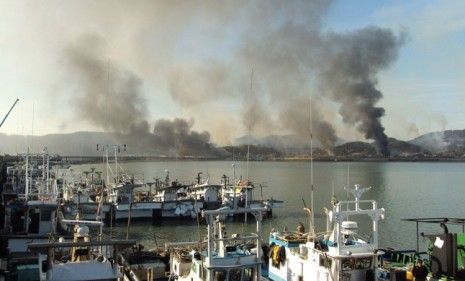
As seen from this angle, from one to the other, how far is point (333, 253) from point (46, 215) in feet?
54.7

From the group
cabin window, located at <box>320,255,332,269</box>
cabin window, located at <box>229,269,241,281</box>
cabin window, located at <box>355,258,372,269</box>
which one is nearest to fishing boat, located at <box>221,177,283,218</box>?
cabin window, located at <box>320,255,332,269</box>

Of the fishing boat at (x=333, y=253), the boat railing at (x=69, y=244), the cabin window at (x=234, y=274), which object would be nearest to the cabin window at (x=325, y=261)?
the fishing boat at (x=333, y=253)

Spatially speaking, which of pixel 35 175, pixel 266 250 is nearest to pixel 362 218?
pixel 266 250

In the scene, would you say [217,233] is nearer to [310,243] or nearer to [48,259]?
[310,243]

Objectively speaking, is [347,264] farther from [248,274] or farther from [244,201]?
[244,201]

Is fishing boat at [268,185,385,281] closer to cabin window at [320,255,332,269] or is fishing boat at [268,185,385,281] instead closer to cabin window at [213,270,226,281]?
cabin window at [320,255,332,269]

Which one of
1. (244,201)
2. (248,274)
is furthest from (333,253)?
(244,201)

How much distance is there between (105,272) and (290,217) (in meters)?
45.8

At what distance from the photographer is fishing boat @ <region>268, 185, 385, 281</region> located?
17.8 metres

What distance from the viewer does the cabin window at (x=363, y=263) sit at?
58.9 feet

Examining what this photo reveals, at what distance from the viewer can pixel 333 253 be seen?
18.0 meters

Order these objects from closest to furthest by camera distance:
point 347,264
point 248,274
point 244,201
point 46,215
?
point 248,274 → point 347,264 → point 46,215 → point 244,201

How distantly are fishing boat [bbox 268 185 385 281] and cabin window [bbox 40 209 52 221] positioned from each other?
501 inches

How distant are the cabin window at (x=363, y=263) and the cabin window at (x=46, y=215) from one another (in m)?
17.2
